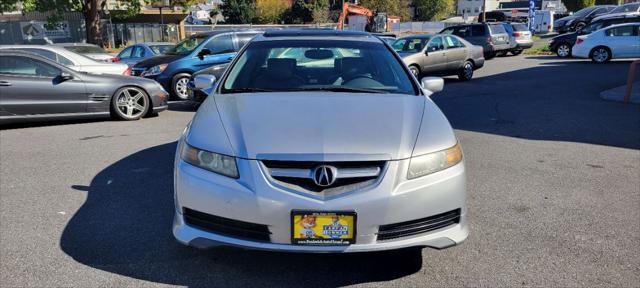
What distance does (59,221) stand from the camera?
168 inches

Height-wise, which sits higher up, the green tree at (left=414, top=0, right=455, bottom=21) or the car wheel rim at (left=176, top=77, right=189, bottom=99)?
the green tree at (left=414, top=0, right=455, bottom=21)

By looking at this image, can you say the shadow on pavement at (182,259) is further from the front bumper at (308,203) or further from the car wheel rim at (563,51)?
the car wheel rim at (563,51)

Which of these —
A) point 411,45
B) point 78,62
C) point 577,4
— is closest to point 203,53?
point 78,62

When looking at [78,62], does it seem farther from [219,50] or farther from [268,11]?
[268,11]

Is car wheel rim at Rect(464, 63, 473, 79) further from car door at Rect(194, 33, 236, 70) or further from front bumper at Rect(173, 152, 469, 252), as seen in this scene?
front bumper at Rect(173, 152, 469, 252)

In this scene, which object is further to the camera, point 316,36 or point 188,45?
point 188,45

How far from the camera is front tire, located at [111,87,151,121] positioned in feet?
29.9

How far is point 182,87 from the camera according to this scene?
11805mm

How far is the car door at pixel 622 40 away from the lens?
1897 cm

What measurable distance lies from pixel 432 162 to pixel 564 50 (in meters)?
22.7

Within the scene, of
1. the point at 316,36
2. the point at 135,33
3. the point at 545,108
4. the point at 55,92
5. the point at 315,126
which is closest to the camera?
the point at 315,126

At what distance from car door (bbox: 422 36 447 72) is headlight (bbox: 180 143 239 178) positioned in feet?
41.8

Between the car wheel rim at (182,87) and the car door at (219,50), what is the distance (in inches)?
22.7

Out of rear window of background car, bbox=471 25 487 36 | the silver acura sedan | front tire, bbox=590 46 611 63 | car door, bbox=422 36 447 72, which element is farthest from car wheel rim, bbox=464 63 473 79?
the silver acura sedan
